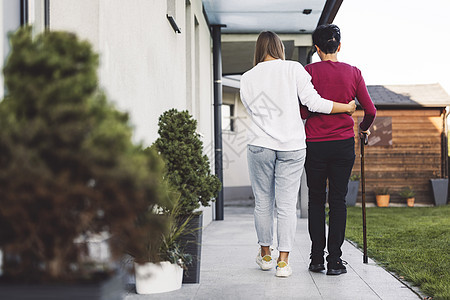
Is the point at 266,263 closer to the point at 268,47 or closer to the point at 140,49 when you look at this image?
the point at 268,47

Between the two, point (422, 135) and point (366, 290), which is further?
point (422, 135)

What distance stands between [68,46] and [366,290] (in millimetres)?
2092

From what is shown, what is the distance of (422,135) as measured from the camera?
11352mm

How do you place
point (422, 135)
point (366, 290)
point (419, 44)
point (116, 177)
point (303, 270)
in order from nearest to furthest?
point (116, 177) → point (366, 290) → point (303, 270) → point (422, 135) → point (419, 44)

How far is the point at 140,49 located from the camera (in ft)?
10.0

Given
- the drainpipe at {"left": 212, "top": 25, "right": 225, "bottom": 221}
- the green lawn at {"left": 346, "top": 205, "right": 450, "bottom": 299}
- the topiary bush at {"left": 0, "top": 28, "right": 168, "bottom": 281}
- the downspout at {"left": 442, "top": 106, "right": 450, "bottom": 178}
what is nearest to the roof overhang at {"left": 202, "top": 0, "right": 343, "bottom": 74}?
the drainpipe at {"left": 212, "top": 25, "right": 225, "bottom": 221}

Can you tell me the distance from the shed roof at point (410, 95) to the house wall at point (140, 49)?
6.98 metres

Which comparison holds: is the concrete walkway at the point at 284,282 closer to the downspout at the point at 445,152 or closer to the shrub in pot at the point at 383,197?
the shrub in pot at the point at 383,197

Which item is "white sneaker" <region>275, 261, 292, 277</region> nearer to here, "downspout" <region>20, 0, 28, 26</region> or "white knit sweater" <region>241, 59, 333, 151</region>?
"white knit sweater" <region>241, 59, 333, 151</region>

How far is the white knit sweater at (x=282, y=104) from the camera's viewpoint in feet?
9.71

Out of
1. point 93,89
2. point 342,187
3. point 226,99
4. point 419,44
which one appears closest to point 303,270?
point 342,187

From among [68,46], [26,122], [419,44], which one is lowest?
[26,122]

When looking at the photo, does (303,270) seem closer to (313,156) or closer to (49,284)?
(313,156)

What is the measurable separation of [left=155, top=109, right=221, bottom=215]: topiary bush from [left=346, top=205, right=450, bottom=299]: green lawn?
1.25 metres
